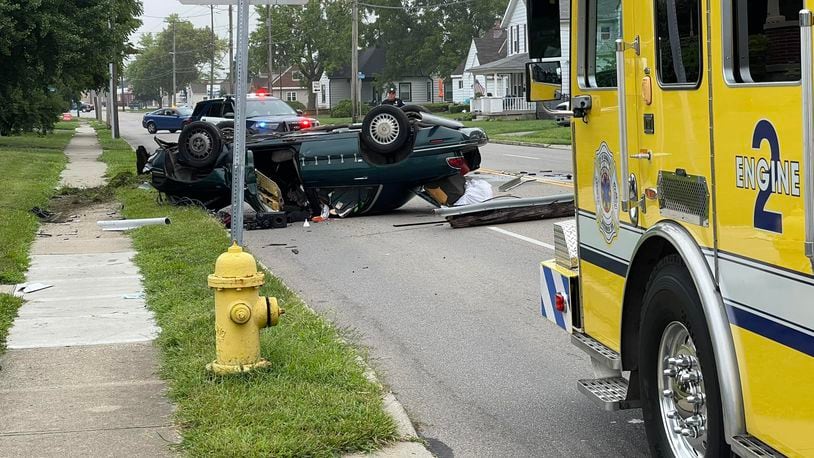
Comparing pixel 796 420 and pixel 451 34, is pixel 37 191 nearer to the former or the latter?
pixel 796 420

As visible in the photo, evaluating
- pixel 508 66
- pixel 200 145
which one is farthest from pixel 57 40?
pixel 508 66

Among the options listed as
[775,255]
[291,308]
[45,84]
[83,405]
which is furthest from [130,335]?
[45,84]

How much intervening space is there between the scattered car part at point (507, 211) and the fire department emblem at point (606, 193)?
9.09 m

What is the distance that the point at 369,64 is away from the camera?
331 ft

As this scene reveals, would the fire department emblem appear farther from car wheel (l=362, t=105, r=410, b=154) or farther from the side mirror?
car wheel (l=362, t=105, r=410, b=154)

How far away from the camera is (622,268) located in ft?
16.8

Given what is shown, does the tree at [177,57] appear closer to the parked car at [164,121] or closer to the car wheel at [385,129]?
the parked car at [164,121]

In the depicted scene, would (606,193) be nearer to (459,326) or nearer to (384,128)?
(459,326)

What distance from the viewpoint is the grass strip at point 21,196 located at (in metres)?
11.6

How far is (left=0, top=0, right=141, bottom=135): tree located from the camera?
32.0 metres

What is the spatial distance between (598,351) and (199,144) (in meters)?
11.1

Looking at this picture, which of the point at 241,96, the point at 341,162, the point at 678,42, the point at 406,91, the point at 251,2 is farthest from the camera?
the point at 406,91

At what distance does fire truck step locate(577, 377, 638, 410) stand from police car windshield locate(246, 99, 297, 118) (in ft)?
88.8

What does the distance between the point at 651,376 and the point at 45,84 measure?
111 ft
